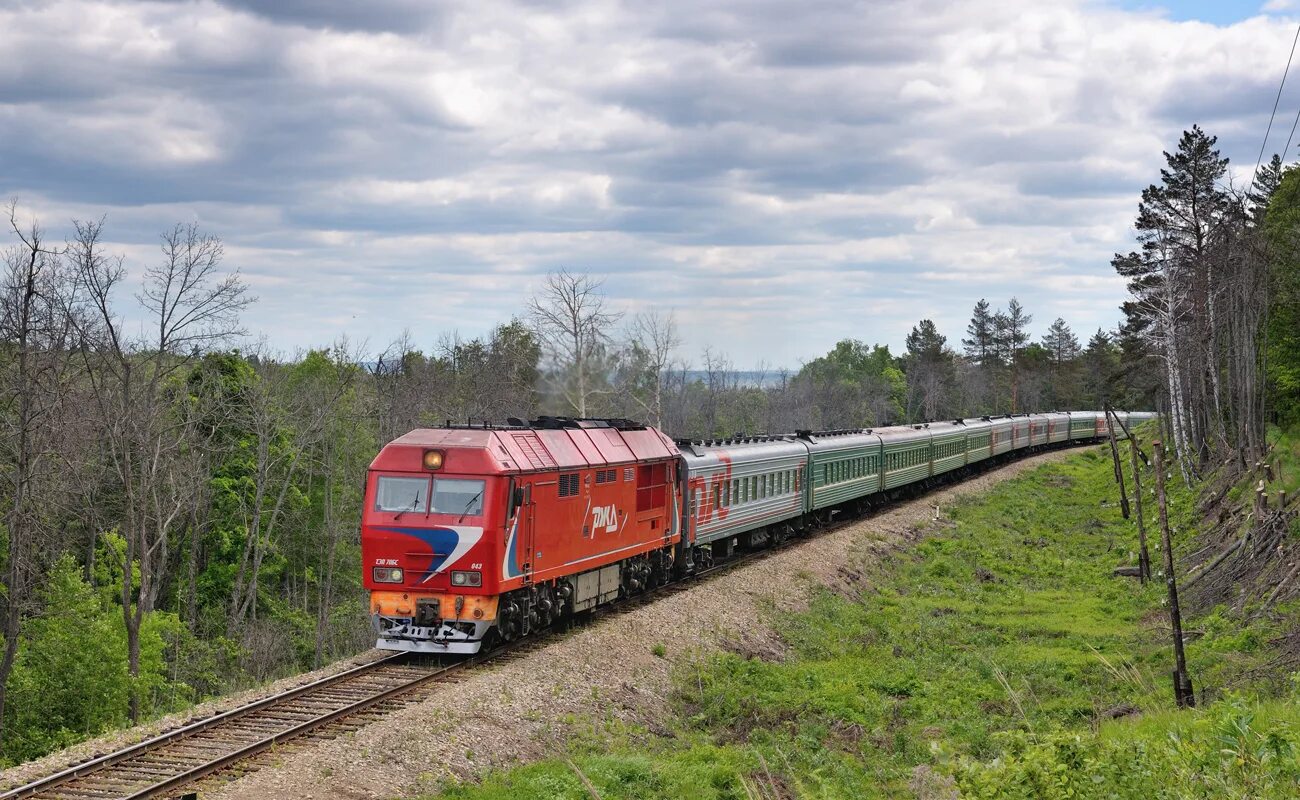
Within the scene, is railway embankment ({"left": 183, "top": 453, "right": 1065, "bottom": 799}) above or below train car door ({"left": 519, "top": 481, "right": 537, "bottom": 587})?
below

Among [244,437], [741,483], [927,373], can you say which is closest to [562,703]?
[741,483]

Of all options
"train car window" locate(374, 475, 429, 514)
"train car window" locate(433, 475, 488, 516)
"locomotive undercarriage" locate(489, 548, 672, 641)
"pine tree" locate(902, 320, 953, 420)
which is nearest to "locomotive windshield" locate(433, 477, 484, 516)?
"train car window" locate(433, 475, 488, 516)

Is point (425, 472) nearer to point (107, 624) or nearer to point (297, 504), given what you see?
point (107, 624)

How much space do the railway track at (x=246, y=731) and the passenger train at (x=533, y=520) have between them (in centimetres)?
59

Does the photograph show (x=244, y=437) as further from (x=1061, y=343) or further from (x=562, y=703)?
(x=1061, y=343)

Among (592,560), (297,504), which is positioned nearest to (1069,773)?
(592,560)

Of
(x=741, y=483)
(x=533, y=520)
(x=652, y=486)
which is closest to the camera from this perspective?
(x=533, y=520)

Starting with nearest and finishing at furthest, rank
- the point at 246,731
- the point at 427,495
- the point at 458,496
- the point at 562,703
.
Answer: the point at 246,731
the point at 562,703
the point at 458,496
the point at 427,495

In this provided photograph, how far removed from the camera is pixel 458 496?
19.3 meters

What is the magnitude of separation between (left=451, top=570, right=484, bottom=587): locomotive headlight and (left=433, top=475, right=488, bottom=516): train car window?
922mm

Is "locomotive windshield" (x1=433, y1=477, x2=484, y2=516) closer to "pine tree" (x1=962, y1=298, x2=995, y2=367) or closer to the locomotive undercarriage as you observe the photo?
the locomotive undercarriage

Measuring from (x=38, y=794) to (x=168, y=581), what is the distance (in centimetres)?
4446

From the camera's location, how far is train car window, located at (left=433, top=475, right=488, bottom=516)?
62.8ft

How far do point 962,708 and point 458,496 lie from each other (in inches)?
407
